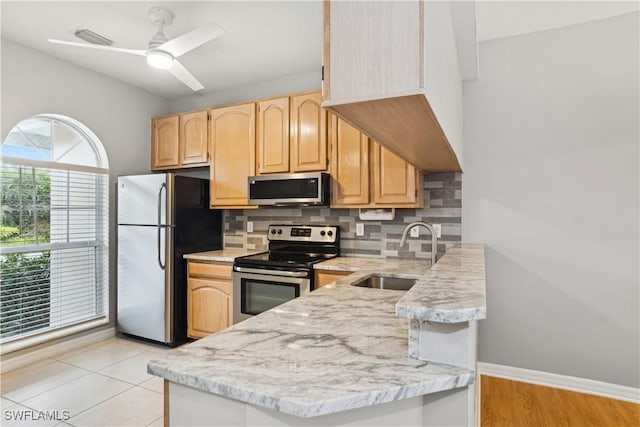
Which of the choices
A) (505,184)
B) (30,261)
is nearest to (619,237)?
(505,184)

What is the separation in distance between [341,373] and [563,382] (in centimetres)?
253

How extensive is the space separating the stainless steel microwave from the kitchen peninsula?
1.85 m

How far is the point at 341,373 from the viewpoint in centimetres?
83

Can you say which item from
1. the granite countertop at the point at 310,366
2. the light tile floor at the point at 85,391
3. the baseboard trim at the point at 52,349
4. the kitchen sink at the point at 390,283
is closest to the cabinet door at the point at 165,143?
the baseboard trim at the point at 52,349

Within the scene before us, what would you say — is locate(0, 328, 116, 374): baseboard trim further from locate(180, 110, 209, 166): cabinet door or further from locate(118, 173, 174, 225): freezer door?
locate(180, 110, 209, 166): cabinet door

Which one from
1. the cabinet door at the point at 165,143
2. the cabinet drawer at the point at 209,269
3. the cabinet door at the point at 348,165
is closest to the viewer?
the cabinet door at the point at 348,165

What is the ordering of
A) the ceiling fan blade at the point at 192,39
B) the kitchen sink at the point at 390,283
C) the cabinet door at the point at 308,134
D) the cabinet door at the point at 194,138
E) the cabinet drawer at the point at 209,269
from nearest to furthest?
the ceiling fan blade at the point at 192,39, the kitchen sink at the point at 390,283, the cabinet door at the point at 308,134, the cabinet drawer at the point at 209,269, the cabinet door at the point at 194,138

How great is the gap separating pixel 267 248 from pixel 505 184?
2231 millimetres

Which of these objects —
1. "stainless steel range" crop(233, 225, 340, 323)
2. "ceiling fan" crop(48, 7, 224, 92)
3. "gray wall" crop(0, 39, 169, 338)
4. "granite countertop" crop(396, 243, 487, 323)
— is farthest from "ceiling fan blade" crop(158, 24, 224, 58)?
"granite countertop" crop(396, 243, 487, 323)

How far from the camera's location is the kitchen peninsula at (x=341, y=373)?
2.47 ft

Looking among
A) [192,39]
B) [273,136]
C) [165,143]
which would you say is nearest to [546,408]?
[273,136]

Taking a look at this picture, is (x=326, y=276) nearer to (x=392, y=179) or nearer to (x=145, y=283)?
(x=392, y=179)

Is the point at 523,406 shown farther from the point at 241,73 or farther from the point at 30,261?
the point at 30,261

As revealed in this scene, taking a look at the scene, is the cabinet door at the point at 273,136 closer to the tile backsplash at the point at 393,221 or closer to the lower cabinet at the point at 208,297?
the tile backsplash at the point at 393,221
